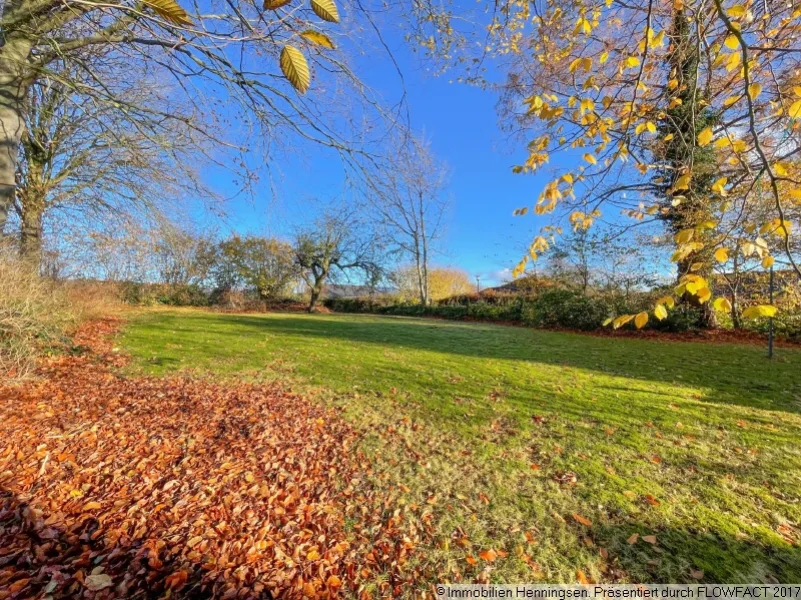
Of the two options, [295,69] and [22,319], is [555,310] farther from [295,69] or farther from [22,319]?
[22,319]

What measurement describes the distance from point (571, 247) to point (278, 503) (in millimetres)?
12598

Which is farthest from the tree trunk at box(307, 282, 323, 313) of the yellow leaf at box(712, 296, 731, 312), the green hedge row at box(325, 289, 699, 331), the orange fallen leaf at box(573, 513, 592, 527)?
the yellow leaf at box(712, 296, 731, 312)

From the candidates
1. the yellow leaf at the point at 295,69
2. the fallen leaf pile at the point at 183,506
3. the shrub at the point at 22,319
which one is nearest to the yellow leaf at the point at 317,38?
the yellow leaf at the point at 295,69

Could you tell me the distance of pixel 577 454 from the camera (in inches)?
118

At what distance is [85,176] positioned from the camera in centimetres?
841

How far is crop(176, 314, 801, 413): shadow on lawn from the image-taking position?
467cm

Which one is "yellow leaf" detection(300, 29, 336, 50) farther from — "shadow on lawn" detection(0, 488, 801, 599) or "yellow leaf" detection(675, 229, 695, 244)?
"shadow on lawn" detection(0, 488, 801, 599)

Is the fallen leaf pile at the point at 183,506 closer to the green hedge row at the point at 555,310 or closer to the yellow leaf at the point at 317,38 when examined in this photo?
the yellow leaf at the point at 317,38

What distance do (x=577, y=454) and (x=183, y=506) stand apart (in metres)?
3.04

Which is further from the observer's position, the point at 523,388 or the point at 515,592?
the point at 523,388

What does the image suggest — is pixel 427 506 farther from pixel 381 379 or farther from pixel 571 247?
pixel 571 247

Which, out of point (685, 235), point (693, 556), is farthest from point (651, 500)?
point (685, 235)

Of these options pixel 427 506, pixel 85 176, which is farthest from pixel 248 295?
pixel 427 506

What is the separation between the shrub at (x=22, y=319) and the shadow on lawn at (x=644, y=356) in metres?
3.58
